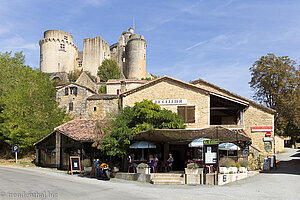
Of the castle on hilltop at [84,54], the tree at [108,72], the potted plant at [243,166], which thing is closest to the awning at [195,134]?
the potted plant at [243,166]

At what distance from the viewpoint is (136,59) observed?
7312 centimetres

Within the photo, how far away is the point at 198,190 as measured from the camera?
12.1m

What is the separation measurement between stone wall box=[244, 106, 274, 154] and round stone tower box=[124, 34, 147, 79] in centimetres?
5139

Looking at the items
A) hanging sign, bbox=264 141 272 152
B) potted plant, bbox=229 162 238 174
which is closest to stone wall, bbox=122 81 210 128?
hanging sign, bbox=264 141 272 152

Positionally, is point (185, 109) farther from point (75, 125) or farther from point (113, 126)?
point (75, 125)

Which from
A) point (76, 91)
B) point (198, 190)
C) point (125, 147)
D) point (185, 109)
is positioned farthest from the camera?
point (76, 91)

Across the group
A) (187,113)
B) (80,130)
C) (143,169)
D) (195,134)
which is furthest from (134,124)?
(80,130)

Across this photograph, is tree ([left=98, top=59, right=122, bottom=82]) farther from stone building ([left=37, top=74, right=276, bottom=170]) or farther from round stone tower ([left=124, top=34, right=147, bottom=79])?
stone building ([left=37, top=74, right=276, bottom=170])

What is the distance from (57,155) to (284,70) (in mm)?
23993

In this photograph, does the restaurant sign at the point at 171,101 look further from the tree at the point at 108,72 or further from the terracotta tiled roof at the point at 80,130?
the tree at the point at 108,72

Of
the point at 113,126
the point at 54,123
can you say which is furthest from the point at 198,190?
the point at 54,123

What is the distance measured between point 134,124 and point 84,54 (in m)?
58.8

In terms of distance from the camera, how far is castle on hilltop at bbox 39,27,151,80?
234 feet

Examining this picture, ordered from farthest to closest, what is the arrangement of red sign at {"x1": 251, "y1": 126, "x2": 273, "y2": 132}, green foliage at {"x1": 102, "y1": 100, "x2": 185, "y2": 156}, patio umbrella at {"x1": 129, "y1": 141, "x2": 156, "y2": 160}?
red sign at {"x1": 251, "y1": 126, "x2": 273, "y2": 132} → green foliage at {"x1": 102, "y1": 100, "x2": 185, "y2": 156} → patio umbrella at {"x1": 129, "y1": 141, "x2": 156, "y2": 160}
